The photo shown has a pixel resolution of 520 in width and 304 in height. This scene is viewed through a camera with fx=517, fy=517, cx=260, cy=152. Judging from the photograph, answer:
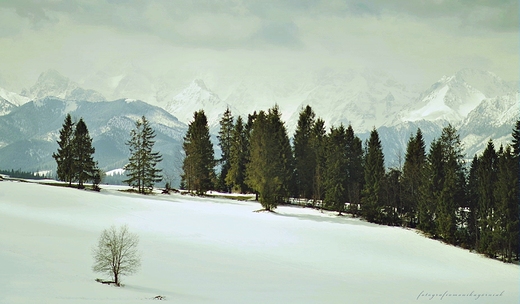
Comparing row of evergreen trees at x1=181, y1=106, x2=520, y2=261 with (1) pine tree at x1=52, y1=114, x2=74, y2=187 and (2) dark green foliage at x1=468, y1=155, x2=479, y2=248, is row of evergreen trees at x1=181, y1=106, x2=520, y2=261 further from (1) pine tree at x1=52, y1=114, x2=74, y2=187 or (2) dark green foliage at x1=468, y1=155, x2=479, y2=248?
(1) pine tree at x1=52, y1=114, x2=74, y2=187

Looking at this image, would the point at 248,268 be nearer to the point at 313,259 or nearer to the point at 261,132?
the point at 313,259

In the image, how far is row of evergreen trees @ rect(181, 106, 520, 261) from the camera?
5438cm

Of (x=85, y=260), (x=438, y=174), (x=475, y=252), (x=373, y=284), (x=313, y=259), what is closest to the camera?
(x=85, y=260)

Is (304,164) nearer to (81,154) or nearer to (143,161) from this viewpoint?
(143,161)

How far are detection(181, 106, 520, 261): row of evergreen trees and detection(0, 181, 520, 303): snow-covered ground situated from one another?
419cm

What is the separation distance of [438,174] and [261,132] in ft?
73.8

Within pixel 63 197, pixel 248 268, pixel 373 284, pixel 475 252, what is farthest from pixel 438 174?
pixel 63 197

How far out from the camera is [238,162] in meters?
82.8

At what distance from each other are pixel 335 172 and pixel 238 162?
17728 mm

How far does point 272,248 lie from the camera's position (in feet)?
141

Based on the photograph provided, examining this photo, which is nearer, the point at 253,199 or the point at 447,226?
the point at 447,226

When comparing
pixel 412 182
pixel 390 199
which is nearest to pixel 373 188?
pixel 390 199

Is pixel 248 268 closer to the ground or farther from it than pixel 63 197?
closer to the ground

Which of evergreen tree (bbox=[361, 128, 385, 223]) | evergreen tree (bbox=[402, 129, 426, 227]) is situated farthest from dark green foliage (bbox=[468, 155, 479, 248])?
evergreen tree (bbox=[361, 128, 385, 223])
